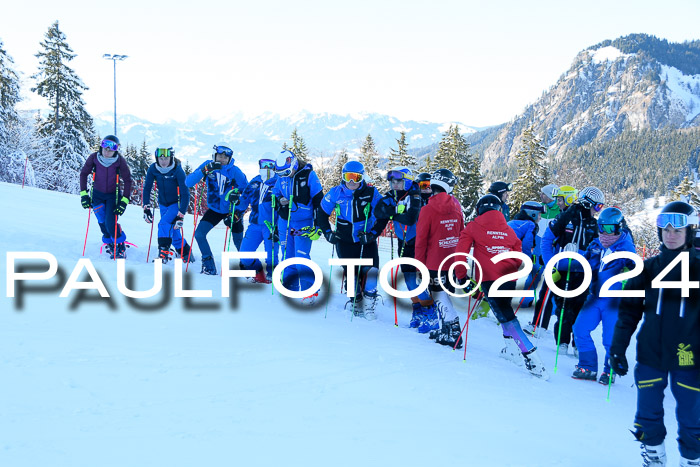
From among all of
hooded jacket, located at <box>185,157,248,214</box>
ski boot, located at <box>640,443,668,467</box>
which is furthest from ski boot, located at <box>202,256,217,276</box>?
ski boot, located at <box>640,443,668,467</box>

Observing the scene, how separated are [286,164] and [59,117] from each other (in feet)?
116

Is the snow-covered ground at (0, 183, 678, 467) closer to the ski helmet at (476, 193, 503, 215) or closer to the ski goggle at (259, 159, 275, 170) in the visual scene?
the ski helmet at (476, 193, 503, 215)

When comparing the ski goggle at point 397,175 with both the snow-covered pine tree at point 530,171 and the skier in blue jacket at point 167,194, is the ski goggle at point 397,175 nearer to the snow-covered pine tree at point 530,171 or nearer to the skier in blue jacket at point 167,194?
the skier in blue jacket at point 167,194

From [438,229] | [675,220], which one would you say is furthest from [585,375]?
[675,220]

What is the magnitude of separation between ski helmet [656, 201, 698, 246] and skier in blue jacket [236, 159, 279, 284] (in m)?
5.58

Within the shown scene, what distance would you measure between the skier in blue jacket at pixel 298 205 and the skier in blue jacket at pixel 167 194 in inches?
87.3

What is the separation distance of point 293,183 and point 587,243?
4.23 metres

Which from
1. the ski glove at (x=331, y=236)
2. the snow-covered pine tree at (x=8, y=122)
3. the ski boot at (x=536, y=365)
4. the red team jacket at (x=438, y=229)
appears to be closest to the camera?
the ski boot at (x=536, y=365)

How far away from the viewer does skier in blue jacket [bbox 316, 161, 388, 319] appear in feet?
23.3

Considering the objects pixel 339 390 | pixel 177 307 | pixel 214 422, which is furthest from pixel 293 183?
pixel 214 422

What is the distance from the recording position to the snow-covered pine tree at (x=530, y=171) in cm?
3750

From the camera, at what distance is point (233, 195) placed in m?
8.77

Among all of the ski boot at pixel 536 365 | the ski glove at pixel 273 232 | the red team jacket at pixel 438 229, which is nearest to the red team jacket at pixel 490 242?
the red team jacket at pixel 438 229

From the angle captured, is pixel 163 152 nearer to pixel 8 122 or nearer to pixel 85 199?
pixel 85 199
